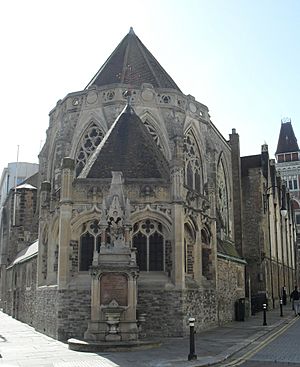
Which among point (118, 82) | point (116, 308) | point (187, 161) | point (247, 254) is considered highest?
point (118, 82)

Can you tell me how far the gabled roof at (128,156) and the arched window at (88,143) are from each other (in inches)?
228

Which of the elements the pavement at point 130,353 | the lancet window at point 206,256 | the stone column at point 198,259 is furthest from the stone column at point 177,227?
the lancet window at point 206,256

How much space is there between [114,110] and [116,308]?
14.5 m

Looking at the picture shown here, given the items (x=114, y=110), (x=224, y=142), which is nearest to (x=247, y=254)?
(x=224, y=142)

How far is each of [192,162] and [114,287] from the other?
49.5 feet

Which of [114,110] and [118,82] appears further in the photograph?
[118,82]

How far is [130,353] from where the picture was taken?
1310 cm

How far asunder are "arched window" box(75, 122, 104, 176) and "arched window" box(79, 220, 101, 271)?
9084 millimetres

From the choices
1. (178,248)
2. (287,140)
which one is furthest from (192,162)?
(287,140)

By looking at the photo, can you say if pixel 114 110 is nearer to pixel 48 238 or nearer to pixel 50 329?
pixel 48 238

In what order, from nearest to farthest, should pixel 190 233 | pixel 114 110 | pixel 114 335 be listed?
pixel 114 335 < pixel 190 233 < pixel 114 110

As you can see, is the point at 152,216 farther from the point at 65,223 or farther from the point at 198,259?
the point at 65,223

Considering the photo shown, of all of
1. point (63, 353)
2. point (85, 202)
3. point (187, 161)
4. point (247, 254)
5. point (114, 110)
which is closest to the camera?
point (63, 353)

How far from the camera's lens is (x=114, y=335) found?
14586 millimetres
